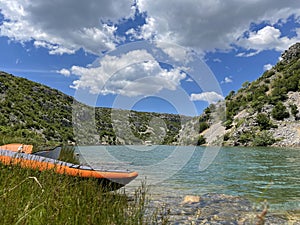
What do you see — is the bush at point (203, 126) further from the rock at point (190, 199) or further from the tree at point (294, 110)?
the rock at point (190, 199)

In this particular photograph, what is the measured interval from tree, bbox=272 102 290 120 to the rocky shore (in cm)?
4437

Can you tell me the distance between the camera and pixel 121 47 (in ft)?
41.6

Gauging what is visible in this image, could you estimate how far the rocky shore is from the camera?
6.35 m

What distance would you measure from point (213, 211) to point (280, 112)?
46866mm

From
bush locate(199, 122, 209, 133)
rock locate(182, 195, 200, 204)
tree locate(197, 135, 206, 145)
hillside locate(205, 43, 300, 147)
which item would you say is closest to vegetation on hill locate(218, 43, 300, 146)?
hillside locate(205, 43, 300, 147)

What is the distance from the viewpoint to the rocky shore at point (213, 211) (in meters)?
6.35

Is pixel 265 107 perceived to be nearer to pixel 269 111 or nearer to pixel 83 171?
pixel 269 111

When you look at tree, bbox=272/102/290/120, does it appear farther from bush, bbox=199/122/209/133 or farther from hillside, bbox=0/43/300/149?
bush, bbox=199/122/209/133

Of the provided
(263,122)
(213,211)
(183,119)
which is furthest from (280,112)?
(213,211)

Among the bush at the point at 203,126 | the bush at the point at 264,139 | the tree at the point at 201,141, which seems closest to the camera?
the bush at the point at 264,139

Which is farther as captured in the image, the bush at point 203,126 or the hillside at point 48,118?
the bush at point 203,126

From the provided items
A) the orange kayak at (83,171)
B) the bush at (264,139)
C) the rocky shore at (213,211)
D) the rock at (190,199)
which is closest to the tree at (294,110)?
the bush at (264,139)

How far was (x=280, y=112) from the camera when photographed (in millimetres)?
49062

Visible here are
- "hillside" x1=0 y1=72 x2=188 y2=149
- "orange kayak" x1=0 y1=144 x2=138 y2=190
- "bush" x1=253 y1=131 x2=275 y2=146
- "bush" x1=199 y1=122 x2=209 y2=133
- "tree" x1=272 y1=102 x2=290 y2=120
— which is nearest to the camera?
"orange kayak" x1=0 y1=144 x2=138 y2=190
